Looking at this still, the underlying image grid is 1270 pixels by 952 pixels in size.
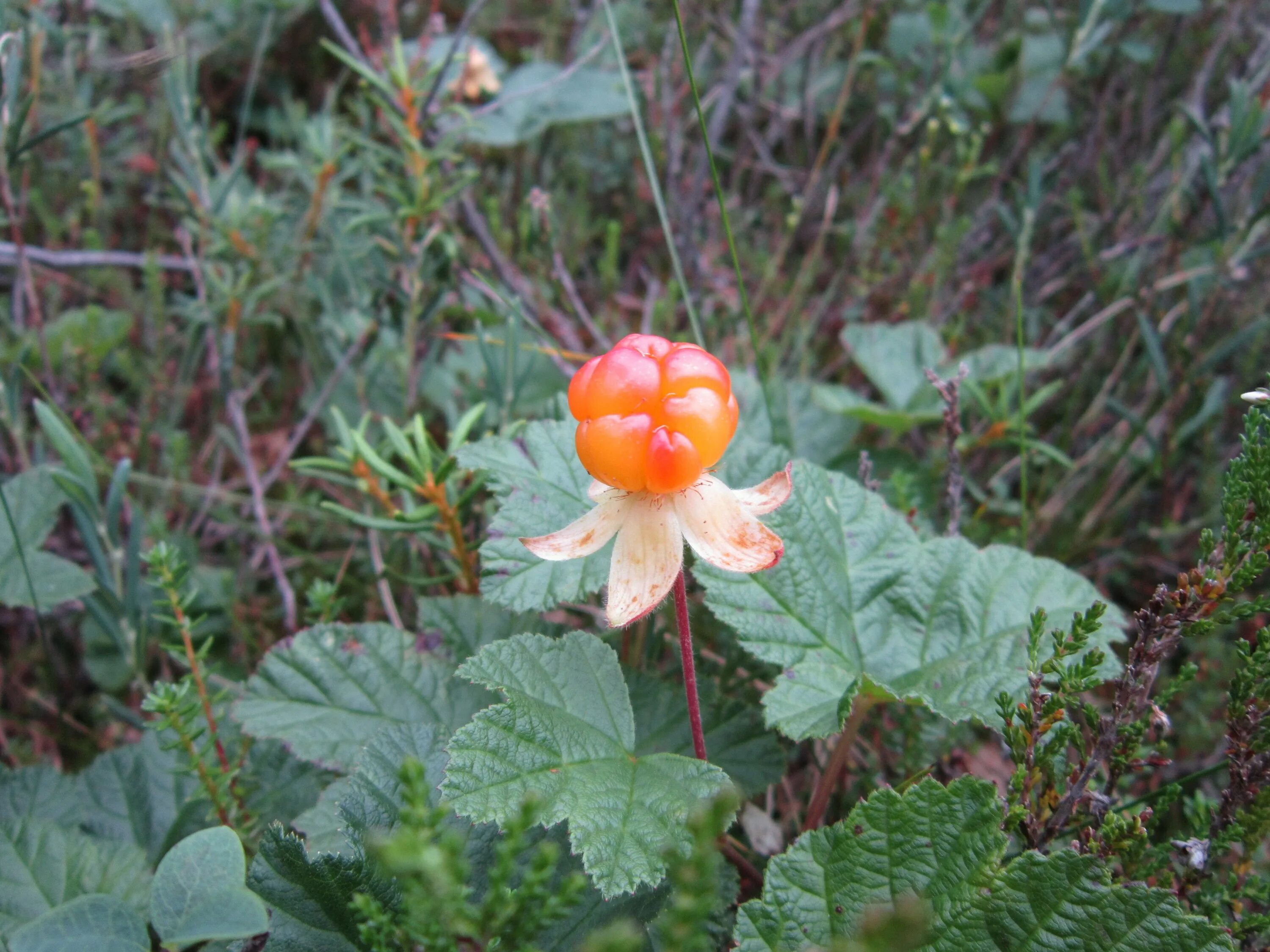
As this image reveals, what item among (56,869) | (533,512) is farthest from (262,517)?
(533,512)

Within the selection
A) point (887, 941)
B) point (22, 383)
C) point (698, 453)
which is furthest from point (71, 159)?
point (887, 941)

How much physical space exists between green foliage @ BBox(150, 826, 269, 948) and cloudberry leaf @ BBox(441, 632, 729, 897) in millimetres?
249

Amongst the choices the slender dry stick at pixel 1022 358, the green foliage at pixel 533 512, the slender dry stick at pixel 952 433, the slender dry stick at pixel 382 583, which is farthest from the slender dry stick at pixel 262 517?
the slender dry stick at pixel 1022 358

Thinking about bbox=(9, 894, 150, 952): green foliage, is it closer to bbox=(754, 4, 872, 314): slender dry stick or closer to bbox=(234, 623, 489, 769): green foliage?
bbox=(234, 623, 489, 769): green foliage

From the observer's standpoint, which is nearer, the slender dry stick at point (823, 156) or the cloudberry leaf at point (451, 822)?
the cloudberry leaf at point (451, 822)

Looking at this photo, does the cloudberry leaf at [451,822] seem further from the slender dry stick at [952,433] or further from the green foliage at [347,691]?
the slender dry stick at [952,433]

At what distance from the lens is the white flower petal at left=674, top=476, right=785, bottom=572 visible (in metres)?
1.09

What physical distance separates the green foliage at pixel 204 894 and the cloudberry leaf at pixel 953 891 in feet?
1.88

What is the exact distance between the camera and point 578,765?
3.89 feet

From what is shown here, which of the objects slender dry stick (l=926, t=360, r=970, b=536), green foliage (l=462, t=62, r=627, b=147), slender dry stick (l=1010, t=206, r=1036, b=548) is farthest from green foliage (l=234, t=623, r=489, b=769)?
green foliage (l=462, t=62, r=627, b=147)

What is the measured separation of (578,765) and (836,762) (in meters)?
0.47

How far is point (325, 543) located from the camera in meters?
2.52

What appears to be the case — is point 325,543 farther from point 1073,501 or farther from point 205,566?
point 1073,501

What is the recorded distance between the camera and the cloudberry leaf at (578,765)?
3.54 feet
